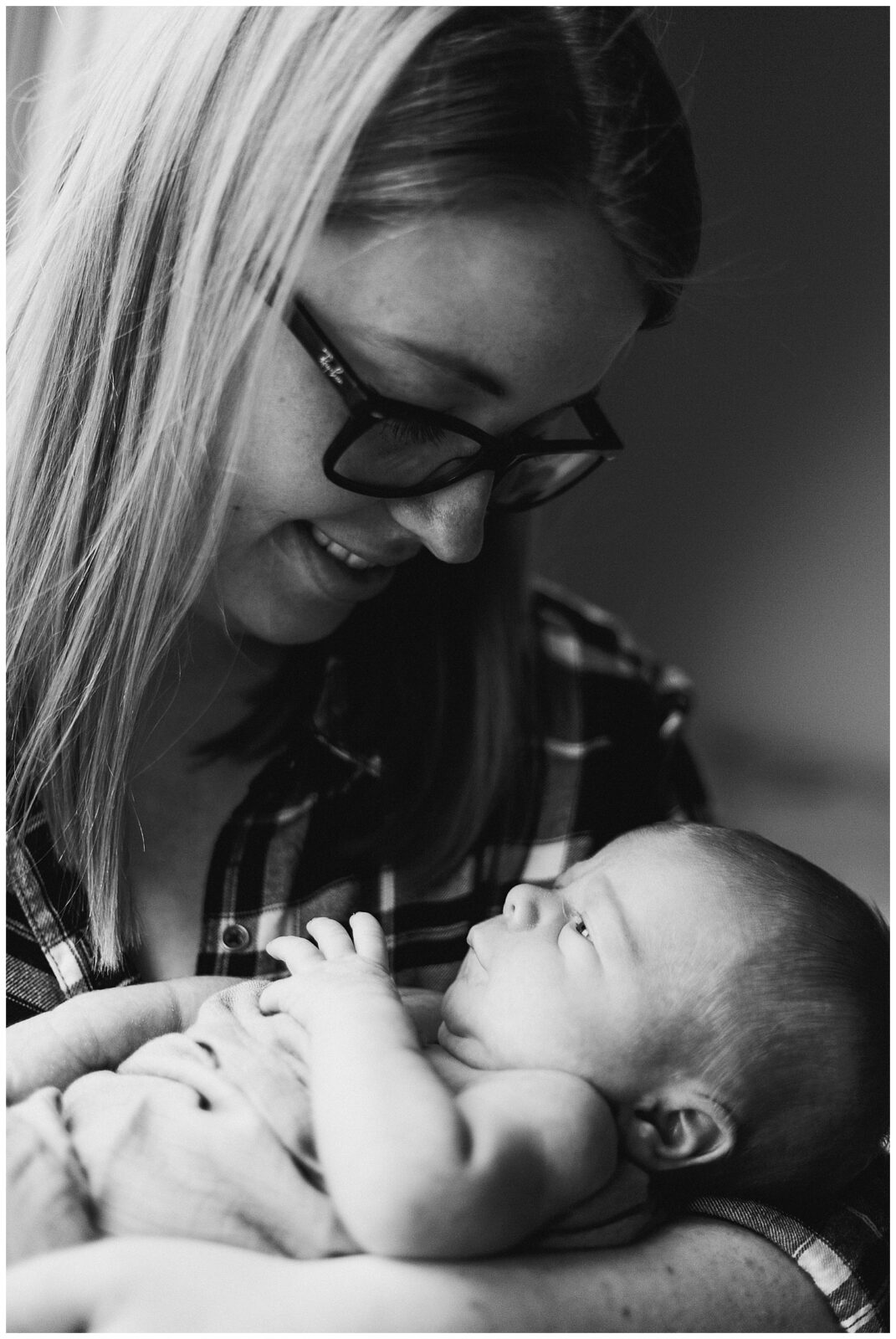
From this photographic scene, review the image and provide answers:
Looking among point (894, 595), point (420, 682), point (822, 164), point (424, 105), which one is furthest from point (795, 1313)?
point (822, 164)

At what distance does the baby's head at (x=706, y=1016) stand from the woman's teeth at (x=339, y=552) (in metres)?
0.44

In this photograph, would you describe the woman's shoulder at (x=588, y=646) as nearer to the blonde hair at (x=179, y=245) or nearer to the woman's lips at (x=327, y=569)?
the woman's lips at (x=327, y=569)

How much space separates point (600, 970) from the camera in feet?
3.30

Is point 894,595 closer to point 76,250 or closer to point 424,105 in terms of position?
point 424,105

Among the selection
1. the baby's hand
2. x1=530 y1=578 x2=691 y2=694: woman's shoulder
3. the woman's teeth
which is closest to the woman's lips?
the woman's teeth

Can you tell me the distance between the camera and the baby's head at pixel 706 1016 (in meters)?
0.99

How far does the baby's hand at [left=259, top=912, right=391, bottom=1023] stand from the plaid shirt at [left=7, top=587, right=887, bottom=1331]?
0.21 metres

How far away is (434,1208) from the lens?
82cm

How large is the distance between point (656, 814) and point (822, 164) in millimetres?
1348

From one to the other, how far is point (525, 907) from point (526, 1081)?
0.58ft

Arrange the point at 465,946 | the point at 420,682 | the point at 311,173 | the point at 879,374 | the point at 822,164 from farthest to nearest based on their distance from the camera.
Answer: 1. the point at 879,374
2. the point at 822,164
3. the point at 420,682
4. the point at 465,946
5. the point at 311,173

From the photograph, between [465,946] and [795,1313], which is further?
[465,946]

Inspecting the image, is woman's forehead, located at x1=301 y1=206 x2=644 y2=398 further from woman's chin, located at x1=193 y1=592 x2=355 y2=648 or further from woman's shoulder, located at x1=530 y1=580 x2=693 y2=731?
woman's shoulder, located at x1=530 y1=580 x2=693 y2=731

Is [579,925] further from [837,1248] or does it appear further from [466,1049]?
[837,1248]
